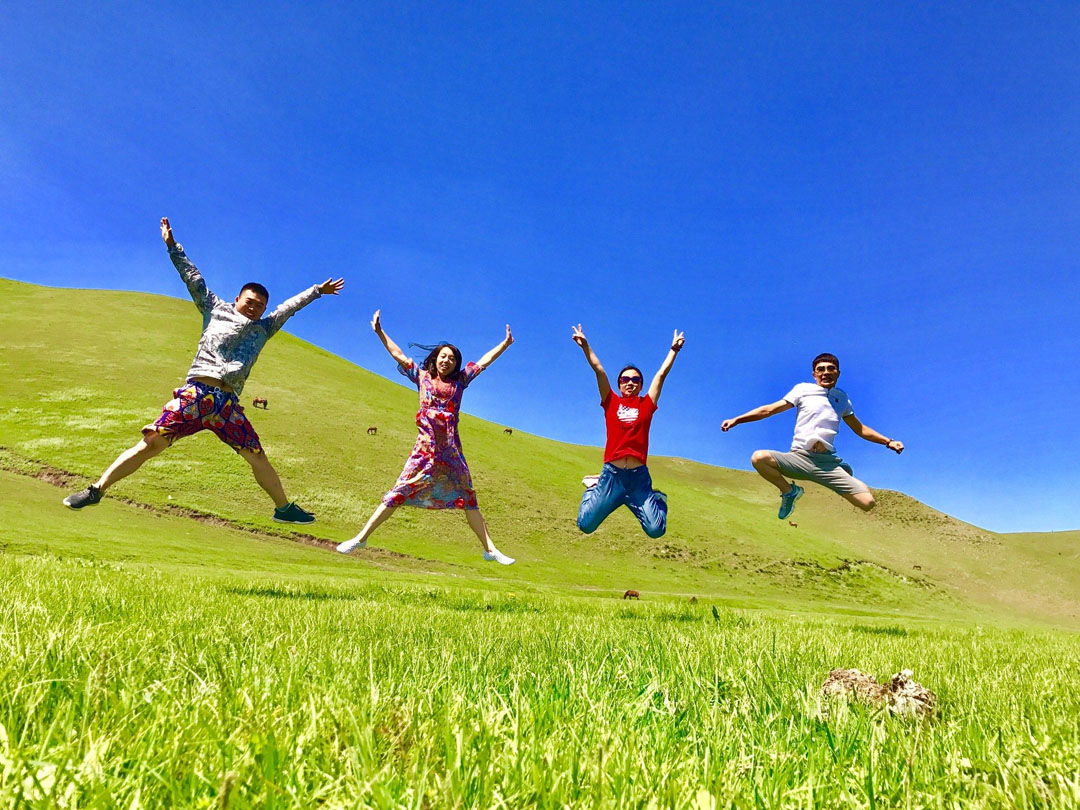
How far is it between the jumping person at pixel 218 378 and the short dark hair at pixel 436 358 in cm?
190

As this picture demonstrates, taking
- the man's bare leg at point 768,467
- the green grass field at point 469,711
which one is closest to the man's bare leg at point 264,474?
the green grass field at point 469,711

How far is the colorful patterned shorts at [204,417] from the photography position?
8.38 m

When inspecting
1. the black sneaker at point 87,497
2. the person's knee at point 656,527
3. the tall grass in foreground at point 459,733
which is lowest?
the black sneaker at point 87,497

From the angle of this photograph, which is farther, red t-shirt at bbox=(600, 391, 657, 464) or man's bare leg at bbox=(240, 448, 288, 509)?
red t-shirt at bbox=(600, 391, 657, 464)

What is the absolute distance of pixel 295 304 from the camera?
9.05 meters

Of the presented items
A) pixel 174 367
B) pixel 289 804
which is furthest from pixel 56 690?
pixel 174 367

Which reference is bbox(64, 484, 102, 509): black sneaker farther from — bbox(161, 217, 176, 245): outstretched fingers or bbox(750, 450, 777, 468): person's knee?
bbox(750, 450, 777, 468): person's knee

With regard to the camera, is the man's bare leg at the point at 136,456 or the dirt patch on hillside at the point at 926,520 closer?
the man's bare leg at the point at 136,456

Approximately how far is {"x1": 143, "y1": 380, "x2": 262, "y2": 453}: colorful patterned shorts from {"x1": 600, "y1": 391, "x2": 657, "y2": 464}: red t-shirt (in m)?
5.34

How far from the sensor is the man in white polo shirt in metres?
9.33

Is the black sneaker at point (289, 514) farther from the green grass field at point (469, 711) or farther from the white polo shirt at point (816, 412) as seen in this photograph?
the white polo shirt at point (816, 412)

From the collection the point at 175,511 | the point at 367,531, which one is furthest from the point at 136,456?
the point at 175,511

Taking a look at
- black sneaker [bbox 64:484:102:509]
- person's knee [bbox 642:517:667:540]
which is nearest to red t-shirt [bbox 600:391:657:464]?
person's knee [bbox 642:517:667:540]

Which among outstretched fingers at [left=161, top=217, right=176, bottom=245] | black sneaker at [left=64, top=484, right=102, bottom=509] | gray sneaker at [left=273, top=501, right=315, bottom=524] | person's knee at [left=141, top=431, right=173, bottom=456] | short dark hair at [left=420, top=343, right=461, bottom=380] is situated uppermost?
outstretched fingers at [left=161, top=217, right=176, bottom=245]
